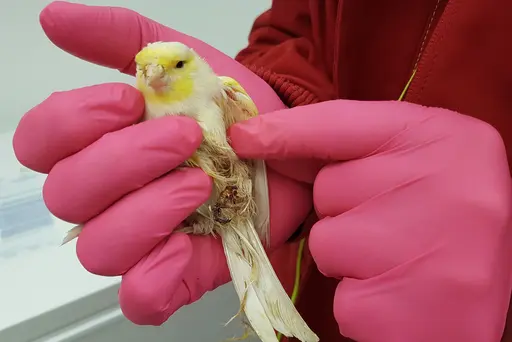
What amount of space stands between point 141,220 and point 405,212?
17cm

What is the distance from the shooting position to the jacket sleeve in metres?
0.50

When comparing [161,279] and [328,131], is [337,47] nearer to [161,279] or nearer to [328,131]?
[328,131]

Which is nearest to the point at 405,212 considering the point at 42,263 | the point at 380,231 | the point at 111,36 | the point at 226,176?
the point at 380,231

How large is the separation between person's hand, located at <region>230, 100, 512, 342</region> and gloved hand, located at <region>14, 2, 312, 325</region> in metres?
0.05

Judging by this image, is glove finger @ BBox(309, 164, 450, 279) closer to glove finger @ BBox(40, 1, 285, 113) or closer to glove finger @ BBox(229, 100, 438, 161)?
glove finger @ BBox(229, 100, 438, 161)

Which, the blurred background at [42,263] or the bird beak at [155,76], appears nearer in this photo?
the bird beak at [155,76]

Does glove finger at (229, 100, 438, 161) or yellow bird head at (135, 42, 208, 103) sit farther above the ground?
yellow bird head at (135, 42, 208, 103)

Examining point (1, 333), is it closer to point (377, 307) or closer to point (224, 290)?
point (224, 290)

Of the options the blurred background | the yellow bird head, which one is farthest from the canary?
the blurred background

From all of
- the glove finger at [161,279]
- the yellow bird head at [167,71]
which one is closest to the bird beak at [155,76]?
the yellow bird head at [167,71]

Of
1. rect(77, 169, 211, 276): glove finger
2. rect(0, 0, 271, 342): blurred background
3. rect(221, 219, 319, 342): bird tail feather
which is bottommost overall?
rect(0, 0, 271, 342): blurred background

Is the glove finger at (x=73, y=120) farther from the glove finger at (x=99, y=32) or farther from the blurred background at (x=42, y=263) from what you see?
the blurred background at (x=42, y=263)

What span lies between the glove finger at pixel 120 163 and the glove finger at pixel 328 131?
42 millimetres

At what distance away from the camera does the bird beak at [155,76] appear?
348 millimetres
